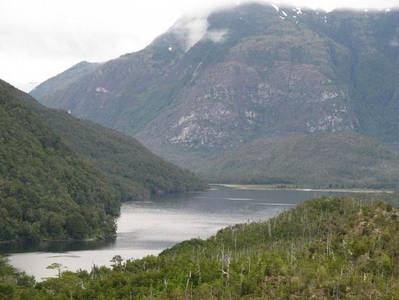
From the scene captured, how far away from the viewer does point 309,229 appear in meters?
181

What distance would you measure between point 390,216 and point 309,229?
109 ft

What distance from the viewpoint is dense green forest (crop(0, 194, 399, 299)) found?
108562mm

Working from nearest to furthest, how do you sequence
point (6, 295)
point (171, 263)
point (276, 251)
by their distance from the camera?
point (6, 295), point (171, 263), point (276, 251)

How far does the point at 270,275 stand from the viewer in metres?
119

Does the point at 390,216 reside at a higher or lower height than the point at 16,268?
higher

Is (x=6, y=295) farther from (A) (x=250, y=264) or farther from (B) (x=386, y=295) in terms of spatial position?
(B) (x=386, y=295)

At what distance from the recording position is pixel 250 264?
12744cm

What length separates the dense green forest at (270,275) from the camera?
108562 millimetres

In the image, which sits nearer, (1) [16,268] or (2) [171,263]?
(2) [171,263]

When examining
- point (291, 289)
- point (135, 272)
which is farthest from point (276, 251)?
point (291, 289)

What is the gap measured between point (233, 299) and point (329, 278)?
1478 cm

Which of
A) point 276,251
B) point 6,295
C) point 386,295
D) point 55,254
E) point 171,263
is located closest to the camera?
point 386,295

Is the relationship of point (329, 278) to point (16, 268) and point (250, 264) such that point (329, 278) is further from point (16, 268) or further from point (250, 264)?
point (16, 268)

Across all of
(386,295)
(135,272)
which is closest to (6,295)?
(135,272)
